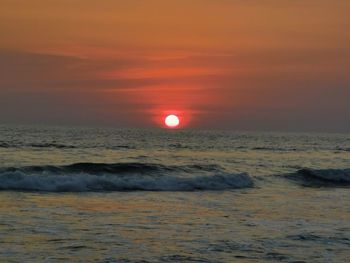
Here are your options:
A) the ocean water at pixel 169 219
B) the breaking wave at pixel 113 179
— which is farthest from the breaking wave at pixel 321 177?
the breaking wave at pixel 113 179

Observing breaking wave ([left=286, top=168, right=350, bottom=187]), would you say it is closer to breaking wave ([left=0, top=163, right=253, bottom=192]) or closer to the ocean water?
the ocean water

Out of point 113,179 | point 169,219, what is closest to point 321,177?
point 113,179

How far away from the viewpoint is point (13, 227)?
40.9ft

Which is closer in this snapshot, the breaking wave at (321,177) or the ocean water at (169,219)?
the ocean water at (169,219)

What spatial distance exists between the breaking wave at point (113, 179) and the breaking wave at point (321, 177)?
13.6ft

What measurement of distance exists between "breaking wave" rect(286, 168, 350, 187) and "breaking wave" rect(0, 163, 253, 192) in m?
4.15

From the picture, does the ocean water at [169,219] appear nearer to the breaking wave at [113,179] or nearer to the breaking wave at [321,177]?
the breaking wave at [113,179]

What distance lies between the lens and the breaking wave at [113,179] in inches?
844

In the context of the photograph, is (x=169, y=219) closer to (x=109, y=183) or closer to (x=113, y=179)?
(x=109, y=183)

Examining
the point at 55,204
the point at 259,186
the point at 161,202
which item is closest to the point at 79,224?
the point at 55,204

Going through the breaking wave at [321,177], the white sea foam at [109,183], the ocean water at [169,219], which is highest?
the breaking wave at [321,177]

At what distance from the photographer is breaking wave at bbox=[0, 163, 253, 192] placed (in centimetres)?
2144

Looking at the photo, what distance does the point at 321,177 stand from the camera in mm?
31219

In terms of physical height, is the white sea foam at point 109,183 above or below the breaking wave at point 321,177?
below
